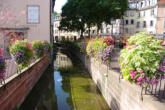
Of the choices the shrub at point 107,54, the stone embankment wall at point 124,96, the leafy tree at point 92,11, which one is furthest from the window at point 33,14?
the stone embankment wall at point 124,96

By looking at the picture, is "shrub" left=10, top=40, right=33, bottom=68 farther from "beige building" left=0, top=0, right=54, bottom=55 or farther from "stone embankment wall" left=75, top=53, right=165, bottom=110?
"beige building" left=0, top=0, right=54, bottom=55

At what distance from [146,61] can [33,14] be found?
15.7m

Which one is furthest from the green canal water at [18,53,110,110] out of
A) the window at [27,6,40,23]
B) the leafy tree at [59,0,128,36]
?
the leafy tree at [59,0,128,36]

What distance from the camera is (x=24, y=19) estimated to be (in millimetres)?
17781

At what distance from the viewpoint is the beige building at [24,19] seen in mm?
17323

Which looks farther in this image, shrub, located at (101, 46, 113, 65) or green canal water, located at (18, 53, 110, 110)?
shrub, located at (101, 46, 113, 65)

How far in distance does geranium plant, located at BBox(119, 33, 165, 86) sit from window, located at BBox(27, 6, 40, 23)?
15032 millimetres

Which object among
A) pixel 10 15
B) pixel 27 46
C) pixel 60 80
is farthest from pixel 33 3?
pixel 27 46

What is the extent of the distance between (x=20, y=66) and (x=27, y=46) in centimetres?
104

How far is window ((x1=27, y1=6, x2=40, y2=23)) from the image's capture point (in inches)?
695

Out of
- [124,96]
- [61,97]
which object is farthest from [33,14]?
[124,96]

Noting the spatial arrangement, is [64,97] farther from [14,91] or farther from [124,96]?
[124,96]

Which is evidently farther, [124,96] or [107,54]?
[107,54]

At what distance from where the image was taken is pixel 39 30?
18047 millimetres
